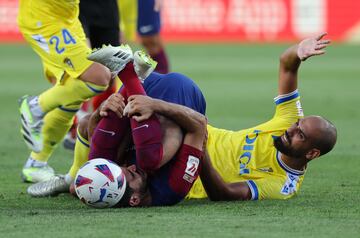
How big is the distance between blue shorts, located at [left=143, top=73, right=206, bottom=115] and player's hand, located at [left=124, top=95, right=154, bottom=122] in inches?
15.9

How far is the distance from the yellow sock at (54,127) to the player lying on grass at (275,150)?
1363mm

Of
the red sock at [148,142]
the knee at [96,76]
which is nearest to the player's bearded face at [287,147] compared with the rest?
the red sock at [148,142]

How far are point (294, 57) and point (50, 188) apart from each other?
1943 millimetres

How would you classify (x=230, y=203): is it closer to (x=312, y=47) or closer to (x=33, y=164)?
(x=312, y=47)

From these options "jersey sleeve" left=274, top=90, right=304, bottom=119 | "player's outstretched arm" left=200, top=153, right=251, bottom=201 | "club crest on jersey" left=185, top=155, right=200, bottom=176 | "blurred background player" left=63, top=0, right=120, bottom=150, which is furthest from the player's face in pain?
"blurred background player" left=63, top=0, right=120, bottom=150

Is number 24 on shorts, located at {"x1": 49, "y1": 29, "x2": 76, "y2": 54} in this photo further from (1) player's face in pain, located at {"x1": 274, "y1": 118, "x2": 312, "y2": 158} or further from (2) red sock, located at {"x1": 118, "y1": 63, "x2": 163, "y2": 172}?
(1) player's face in pain, located at {"x1": 274, "y1": 118, "x2": 312, "y2": 158}

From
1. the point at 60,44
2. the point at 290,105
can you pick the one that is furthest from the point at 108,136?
the point at 60,44

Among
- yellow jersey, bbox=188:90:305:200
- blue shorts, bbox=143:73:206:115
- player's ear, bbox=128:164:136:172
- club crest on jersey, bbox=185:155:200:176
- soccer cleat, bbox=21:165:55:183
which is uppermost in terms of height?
blue shorts, bbox=143:73:206:115

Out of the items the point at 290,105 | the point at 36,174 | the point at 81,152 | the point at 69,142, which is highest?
the point at 290,105

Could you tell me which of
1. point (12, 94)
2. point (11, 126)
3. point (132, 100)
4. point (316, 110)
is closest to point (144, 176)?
point (132, 100)

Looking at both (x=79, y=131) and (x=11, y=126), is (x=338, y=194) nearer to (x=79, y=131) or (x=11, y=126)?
(x=79, y=131)

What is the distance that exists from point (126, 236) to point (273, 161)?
187 centimetres

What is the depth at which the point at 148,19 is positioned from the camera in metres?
13.5

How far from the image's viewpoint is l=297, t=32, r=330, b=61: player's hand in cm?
648
